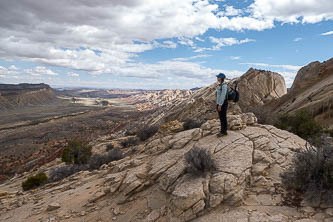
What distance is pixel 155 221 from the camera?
5473 mm

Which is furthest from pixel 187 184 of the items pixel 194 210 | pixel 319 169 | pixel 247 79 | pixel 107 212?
pixel 247 79

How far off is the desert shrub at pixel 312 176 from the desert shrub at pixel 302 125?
7.51 meters

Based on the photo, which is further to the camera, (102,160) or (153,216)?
(102,160)

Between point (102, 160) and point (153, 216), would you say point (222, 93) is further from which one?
point (102, 160)

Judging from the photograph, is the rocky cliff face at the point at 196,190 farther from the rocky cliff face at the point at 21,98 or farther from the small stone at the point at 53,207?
the rocky cliff face at the point at 21,98

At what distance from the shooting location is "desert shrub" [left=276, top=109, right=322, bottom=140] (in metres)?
12.2

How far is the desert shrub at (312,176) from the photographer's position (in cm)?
480

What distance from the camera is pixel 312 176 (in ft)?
16.8

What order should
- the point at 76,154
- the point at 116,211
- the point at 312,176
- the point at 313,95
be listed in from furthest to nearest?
1. the point at 76,154
2. the point at 313,95
3. the point at 116,211
4. the point at 312,176

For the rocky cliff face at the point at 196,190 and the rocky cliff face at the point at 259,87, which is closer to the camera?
the rocky cliff face at the point at 196,190

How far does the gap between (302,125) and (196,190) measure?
409 inches

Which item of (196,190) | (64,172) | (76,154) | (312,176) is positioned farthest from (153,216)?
(76,154)

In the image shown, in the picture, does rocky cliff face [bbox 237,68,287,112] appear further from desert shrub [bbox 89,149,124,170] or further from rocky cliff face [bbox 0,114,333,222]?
desert shrub [bbox 89,149,124,170]

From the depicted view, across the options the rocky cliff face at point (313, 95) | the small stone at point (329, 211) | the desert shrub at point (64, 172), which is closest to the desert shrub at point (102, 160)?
the desert shrub at point (64, 172)
